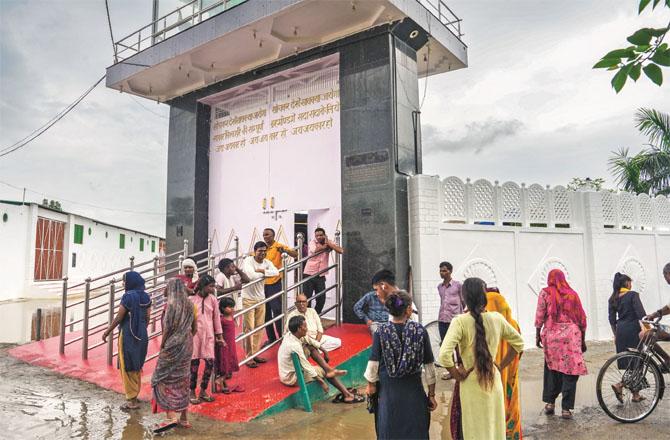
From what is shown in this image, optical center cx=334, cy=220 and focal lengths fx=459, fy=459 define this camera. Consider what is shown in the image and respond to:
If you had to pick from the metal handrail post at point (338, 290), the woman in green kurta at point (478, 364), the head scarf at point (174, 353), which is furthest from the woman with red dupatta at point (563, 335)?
the head scarf at point (174, 353)

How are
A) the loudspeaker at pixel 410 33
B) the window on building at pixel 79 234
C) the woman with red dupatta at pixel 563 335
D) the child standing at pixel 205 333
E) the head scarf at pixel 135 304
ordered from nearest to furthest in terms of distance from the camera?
the woman with red dupatta at pixel 563 335 < the child standing at pixel 205 333 < the head scarf at pixel 135 304 < the loudspeaker at pixel 410 33 < the window on building at pixel 79 234

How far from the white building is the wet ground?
1015cm

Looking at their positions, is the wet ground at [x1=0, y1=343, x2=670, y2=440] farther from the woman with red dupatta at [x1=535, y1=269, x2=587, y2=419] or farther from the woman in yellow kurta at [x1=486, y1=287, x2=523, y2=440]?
the woman in yellow kurta at [x1=486, y1=287, x2=523, y2=440]

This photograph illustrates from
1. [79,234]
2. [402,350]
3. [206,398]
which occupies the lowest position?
[206,398]

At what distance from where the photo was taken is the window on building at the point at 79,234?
76.0 ft

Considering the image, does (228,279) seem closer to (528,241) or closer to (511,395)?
(511,395)

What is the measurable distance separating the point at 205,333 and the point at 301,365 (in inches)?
39.7

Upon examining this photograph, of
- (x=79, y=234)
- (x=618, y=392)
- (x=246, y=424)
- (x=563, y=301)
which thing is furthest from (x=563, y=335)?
(x=79, y=234)

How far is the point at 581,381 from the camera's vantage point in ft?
18.8

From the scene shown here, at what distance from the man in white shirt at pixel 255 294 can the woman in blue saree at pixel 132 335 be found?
1.15 meters

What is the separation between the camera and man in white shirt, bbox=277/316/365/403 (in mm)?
4656

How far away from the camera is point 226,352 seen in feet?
15.4

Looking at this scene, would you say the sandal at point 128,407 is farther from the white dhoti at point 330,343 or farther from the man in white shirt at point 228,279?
the white dhoti at point 330,343

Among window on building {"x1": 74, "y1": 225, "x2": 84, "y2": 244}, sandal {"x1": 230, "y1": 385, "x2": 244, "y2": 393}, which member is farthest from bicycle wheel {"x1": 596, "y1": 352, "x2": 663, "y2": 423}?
window on building {"x1": 74, "y1": 225, "x2": 84, "y2": 244}
